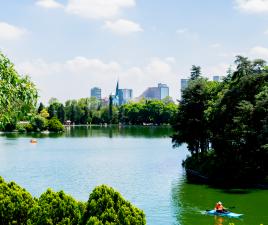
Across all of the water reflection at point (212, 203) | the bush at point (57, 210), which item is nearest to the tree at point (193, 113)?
the water reflection at point (212, 203)

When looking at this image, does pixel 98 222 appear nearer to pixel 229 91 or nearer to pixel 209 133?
pixel 229 91

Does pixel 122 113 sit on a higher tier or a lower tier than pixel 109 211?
higher

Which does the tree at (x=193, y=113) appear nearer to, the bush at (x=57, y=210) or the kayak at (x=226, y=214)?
the kayak at (x=226, y=214)

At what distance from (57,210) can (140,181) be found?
3301 cm

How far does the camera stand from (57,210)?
1332 centimetres

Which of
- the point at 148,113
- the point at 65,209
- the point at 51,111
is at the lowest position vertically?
the point at 65,209

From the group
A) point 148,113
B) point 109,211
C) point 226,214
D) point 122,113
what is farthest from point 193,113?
point 122,113

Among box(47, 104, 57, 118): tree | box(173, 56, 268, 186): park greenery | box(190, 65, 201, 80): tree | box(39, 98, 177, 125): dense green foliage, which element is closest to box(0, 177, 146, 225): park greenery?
box(173, 56, 268, 186): park greenery

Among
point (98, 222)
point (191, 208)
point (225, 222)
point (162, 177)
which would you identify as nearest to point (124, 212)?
point (98, 222)

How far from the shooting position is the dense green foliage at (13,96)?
355 inches

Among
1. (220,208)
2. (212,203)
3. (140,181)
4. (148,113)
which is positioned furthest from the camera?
(148,113)

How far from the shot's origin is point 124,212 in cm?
1188

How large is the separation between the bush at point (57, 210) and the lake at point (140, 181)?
16.6m

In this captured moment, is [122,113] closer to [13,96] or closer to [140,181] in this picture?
[140,181]
